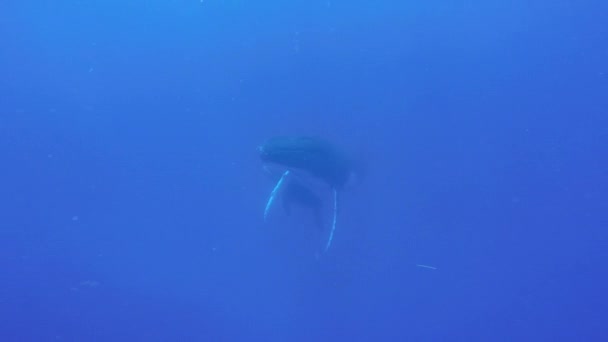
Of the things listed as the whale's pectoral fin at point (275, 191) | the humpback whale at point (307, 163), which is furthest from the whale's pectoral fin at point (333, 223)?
the whale's pectoral fin at point (275, 191)

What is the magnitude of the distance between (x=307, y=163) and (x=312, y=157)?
85mm

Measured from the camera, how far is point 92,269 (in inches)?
230

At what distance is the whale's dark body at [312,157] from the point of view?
16.4ft

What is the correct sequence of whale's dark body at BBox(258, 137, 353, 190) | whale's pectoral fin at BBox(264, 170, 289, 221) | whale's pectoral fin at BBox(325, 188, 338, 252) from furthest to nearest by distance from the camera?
1. whale's pectoral fin at BBox(325, 188, 338, 252)
2. whale's pectoral fin at BBox(264, 170, 289, 221)
3. whale's dark body at BBox(258, 137, 353, 190)

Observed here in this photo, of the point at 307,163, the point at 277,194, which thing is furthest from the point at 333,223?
the point at 307,163

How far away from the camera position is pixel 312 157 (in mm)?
5289

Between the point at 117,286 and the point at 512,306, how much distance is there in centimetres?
466

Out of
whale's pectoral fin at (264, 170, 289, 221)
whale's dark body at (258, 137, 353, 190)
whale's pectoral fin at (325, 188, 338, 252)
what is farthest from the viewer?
whale's pectoral fin at (325, 188, 338, 252)

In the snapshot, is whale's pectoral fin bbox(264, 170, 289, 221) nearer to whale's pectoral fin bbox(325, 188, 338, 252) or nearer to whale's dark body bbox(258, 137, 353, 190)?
whale's dark body bbox(258, 137, 353, 190)

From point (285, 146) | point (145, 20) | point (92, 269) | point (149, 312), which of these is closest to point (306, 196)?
point (285, 146)

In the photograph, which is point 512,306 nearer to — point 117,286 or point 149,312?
point 149,312

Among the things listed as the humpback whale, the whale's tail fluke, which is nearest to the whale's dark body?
the humpback whale

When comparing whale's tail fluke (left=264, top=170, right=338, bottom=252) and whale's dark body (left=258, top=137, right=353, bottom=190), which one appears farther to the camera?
whale's tail fluke (left=264, top=170, right=338, bottom=252)

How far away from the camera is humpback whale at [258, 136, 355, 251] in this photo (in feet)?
16.5
